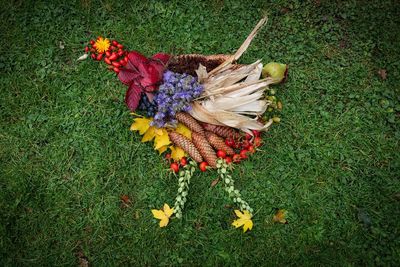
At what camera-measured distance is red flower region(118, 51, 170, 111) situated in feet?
10.6

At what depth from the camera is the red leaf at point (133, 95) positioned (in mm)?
3291

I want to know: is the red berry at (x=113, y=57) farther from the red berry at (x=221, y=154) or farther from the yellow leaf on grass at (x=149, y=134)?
the red berry at (x=221, y=154)

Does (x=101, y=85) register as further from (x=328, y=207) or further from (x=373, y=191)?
(x=373, y=191)

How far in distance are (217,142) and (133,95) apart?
0.86 m

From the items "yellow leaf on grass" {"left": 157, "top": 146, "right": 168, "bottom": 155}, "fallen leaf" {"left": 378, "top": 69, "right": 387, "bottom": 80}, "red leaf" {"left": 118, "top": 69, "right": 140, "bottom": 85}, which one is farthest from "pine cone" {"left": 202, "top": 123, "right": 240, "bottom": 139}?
"fallen leaf" {"left": 378, "top": 69, "right": 387, "bottom": 80}

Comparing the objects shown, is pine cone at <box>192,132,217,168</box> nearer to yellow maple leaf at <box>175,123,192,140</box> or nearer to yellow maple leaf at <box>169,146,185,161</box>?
yellow maple leaf at <box>175,123,192,140</box>

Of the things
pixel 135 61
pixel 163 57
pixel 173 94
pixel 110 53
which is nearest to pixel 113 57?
pixel 110 53

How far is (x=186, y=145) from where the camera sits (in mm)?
3334

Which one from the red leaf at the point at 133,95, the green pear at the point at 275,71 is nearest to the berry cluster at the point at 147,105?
the red leaf at the point at 133,95

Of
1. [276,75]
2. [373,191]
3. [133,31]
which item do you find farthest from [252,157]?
[133,31]

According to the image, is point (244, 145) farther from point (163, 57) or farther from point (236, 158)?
point (163, 57)

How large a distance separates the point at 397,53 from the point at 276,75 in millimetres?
1291

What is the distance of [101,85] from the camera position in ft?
12.2

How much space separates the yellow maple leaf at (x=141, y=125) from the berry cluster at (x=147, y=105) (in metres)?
0.08
